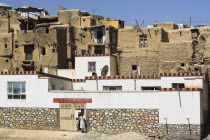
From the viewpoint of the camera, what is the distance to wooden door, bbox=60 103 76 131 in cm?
3209

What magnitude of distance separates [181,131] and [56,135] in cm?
888

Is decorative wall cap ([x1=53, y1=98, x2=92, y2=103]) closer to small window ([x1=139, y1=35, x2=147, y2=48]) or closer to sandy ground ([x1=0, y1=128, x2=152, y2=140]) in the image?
sandy ground ([x1=0, y1=128, x2=152, y2=140])

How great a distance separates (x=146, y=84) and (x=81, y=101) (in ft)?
21.3

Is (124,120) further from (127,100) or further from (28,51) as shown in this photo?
(28,51)

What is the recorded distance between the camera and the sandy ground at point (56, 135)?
29484mm

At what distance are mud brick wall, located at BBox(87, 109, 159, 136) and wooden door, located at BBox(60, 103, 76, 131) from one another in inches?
52.0

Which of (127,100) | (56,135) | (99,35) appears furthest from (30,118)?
(99,35)

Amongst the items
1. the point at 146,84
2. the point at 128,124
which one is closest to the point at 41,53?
the point at 146,84

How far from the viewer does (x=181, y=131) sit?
2950 cm

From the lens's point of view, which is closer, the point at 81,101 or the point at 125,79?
the point at 81,101

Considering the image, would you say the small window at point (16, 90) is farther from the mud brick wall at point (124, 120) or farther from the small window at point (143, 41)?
the small window at point (143, 41)

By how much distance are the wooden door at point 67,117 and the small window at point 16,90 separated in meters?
3.46

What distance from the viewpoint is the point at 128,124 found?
3078cm

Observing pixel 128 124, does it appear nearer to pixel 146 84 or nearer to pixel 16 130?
pixel 146 84
